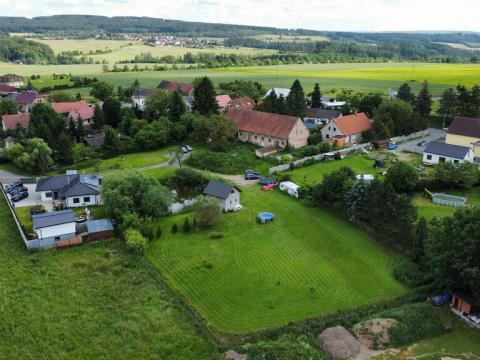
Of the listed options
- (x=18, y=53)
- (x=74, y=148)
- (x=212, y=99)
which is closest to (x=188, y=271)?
(x=74, y=148)

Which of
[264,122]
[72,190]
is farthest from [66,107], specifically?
[72,190]

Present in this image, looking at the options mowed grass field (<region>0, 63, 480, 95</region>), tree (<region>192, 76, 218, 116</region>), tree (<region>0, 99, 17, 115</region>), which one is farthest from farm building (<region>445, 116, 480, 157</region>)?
tree (<region>0, 99, 17, 115</region>)

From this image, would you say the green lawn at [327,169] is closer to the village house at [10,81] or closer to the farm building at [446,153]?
the farm building at [446,153]

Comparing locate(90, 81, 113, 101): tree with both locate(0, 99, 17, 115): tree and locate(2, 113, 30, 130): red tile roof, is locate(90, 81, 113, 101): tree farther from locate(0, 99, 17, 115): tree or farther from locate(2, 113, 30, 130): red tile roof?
locate(2, 113, 30, 130): red tile roof

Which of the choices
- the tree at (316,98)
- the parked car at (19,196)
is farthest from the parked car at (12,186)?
the tree at (316,98)

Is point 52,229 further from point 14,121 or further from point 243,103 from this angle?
point 243,103

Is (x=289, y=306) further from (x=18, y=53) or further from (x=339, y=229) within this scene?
(x=18, y=53)
